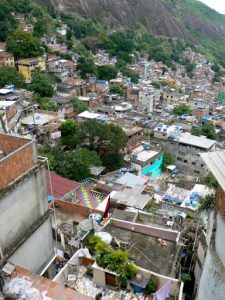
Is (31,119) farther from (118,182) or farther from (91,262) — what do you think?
(91,262)

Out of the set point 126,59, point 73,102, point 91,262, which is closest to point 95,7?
point 126,59

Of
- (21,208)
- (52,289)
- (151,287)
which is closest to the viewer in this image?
(52,289)

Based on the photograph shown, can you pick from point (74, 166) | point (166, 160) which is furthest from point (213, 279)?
point (166, 160)

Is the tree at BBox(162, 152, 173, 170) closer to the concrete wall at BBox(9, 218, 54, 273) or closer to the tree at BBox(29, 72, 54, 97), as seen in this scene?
the tree at BBox(29, 72, 54, 97)

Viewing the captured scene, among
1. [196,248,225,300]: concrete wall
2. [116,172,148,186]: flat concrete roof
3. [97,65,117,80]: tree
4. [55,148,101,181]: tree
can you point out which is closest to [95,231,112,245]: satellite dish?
[196,248,225,300]: concrete wall

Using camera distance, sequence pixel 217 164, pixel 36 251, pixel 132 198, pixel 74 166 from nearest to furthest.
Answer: pixel 217 164 → pixel 36 251 → pixel 132 198 → pixel 74 166

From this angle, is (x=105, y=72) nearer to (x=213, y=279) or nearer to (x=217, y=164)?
(x=217, y=164)
